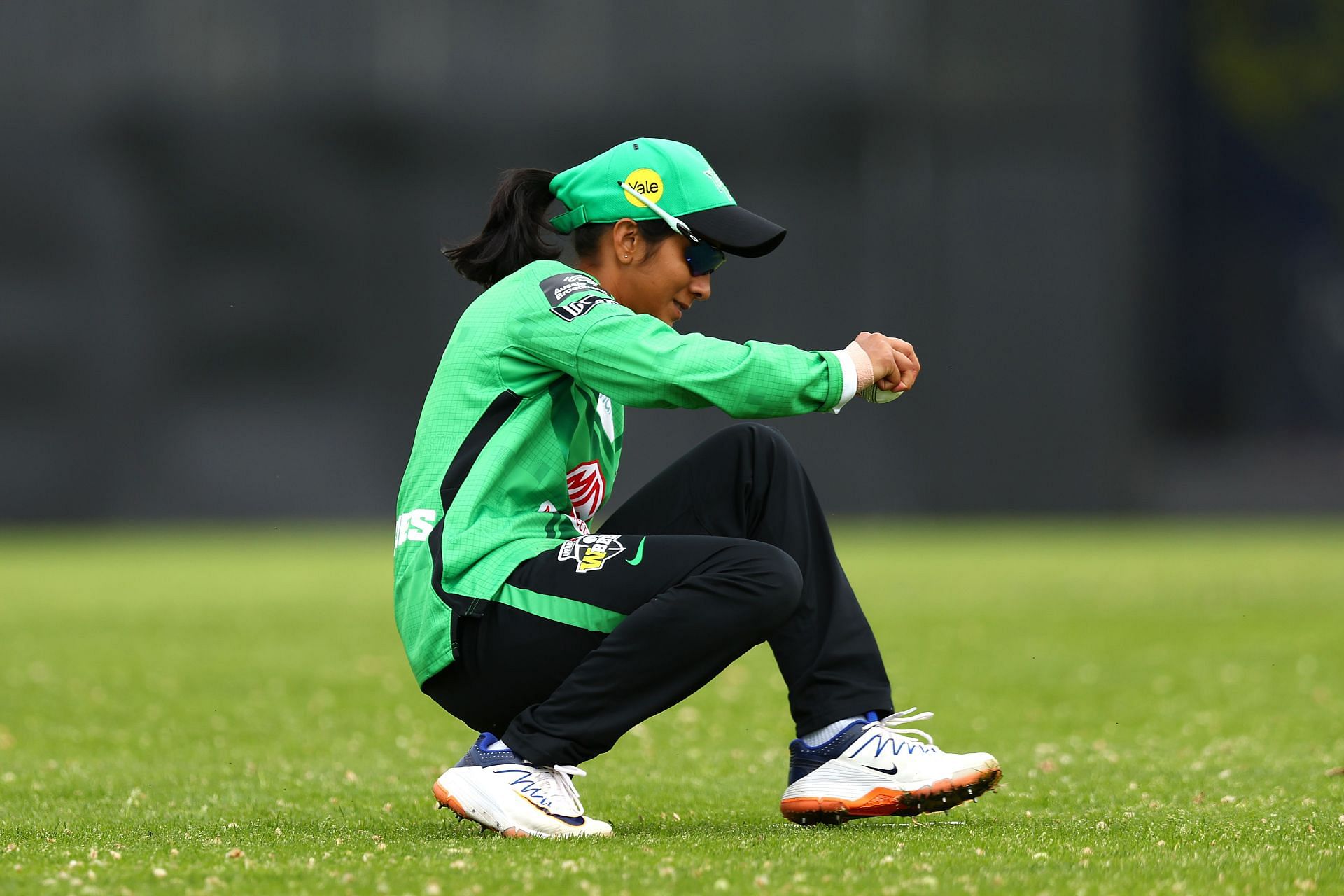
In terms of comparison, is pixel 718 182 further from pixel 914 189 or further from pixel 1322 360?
pixel 1322 360

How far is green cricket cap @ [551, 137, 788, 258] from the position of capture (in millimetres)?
4078

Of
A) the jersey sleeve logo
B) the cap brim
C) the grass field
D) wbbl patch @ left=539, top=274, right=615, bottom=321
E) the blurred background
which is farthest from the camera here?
the blurred background

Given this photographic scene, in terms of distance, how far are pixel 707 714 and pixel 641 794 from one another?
2123 millimetres

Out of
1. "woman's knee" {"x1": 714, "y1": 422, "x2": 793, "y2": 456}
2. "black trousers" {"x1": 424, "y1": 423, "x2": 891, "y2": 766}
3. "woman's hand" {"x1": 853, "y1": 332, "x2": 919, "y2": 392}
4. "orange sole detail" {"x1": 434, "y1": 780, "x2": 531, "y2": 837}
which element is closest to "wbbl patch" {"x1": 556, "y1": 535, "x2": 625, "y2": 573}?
"black trousers" {"x1": 424, "y1": 423, "x2": 891, "y2": 766}

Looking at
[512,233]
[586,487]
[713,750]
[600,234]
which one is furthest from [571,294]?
[713,750]

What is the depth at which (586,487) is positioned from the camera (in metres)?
4.18

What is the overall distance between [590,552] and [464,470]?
1.08 ft

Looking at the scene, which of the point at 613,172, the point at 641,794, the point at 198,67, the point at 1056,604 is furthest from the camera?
the point at 198,67

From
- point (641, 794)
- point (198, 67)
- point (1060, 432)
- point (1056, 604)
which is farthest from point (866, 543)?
point (641, 794)

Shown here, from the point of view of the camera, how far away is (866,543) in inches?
675

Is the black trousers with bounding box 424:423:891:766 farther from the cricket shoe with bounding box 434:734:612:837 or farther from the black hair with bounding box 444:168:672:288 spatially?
the black hair with bounding box 444:168:672:288

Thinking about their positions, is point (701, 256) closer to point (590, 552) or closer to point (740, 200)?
point (590, 552)

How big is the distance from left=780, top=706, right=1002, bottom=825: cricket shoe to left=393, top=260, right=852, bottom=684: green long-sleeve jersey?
2.23 feet

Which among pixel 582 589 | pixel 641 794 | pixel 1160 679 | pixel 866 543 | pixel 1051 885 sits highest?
pixel 582 589
